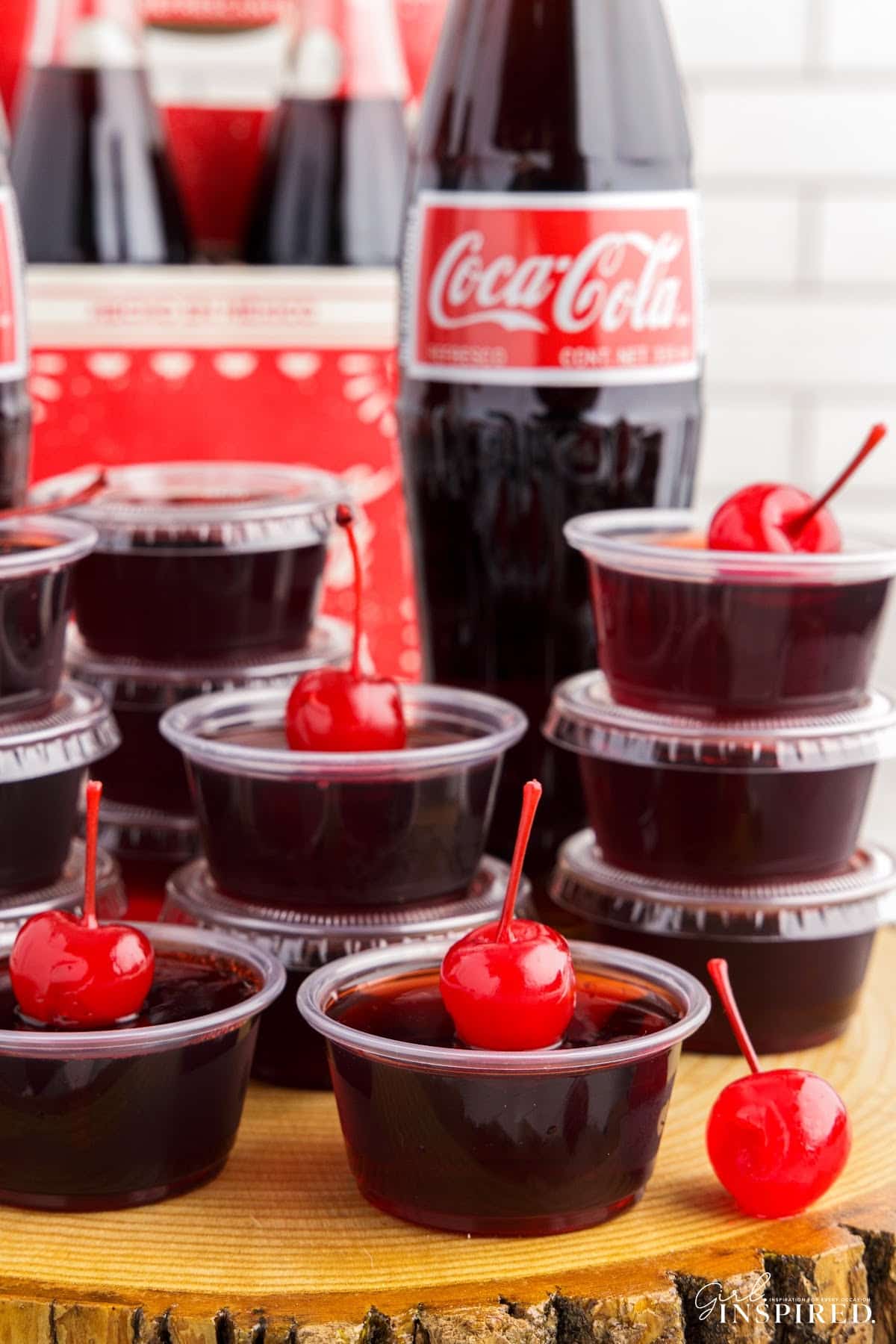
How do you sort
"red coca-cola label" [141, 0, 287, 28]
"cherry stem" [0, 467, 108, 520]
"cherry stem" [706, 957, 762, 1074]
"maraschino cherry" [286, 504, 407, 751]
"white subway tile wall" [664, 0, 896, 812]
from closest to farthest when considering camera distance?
1. "cherry stem" [706, 957, 762, 1074]
2. "maraschino cherry" [286, 504, 407, 751]
3. "cherry stem" [0, 467, 108, 520]
4. "red coca-cola label" [141, 0, 287, 28]
5. "white subway tile wall" [664, 0, 896, 812]

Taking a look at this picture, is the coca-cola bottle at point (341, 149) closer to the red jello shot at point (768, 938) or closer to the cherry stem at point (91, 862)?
the red jello shot at point (768, 938)

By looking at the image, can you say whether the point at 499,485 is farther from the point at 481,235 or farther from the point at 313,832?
the point at 313,832

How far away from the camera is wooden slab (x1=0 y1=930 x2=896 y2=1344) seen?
85cm

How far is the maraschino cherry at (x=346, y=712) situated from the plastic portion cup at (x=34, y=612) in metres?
0.16

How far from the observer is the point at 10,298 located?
1369mm

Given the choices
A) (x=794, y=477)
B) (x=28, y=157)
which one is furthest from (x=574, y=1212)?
(x=794, y=477)

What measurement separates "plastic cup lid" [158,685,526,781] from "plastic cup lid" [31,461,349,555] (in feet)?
0.39

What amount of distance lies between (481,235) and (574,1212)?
703 millimetres

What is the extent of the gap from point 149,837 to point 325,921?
279mm

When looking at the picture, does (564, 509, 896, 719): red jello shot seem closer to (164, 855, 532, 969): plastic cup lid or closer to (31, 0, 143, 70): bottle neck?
(164, 855, 532, 969): plastic cup lid

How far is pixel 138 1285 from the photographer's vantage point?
0.88 meters

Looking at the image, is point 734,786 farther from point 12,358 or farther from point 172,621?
point 12,358

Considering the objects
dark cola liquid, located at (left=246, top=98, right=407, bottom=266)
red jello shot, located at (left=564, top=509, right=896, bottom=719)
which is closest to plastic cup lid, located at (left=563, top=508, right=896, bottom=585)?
red jello shot, located at (left=564, top=509, right=896, bottom=719)

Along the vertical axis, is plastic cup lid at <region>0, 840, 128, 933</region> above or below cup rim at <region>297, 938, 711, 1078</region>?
below
